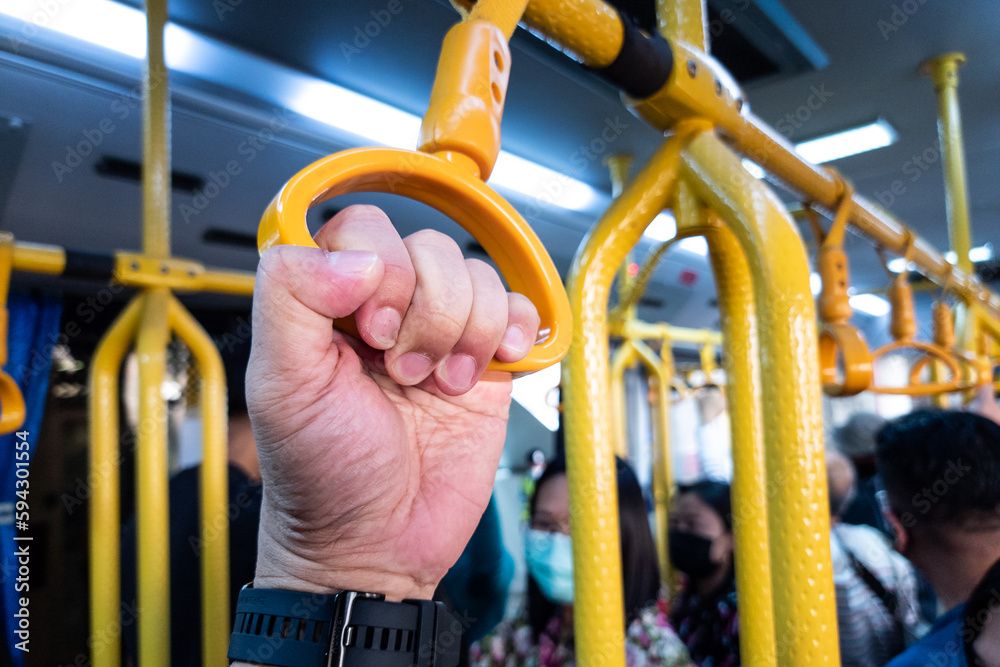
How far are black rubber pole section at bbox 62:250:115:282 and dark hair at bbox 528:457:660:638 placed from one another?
150cm

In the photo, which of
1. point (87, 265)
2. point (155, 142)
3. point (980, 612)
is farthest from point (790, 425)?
point (155, 142)

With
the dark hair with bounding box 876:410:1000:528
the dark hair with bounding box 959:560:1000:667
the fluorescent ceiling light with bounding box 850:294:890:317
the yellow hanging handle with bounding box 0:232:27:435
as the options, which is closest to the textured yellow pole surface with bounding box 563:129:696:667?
the yellow hanging handle with bounding box 0:232:27:435

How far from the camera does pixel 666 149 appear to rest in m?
0.71

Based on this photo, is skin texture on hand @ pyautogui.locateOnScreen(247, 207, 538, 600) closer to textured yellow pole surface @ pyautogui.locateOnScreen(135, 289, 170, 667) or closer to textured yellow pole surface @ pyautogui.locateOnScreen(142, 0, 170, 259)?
textured yellow pole surface @ pyautogui.locateOnScreen(135, 289, 170, 667)

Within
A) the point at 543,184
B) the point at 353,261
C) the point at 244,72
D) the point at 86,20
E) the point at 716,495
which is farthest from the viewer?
the point at 543,184

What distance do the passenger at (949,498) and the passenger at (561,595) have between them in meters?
0.77

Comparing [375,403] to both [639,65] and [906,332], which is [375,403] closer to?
[639,65]

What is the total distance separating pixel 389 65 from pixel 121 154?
1196 millimetres

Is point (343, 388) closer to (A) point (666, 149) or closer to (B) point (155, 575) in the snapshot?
(A) point (666, 149)

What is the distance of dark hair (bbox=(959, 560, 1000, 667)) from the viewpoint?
1.10 metres

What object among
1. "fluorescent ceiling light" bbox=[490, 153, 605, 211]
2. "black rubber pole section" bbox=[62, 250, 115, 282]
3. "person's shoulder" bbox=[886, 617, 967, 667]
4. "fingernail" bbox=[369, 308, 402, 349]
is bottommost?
"person's shoulder" bbox=[886, 617, 967, 667]

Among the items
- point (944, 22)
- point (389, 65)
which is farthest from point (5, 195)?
point (944, 22)

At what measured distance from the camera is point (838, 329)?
35.2 inches

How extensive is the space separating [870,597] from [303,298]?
238 cm
